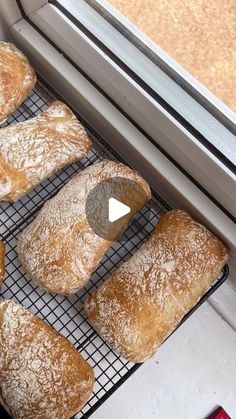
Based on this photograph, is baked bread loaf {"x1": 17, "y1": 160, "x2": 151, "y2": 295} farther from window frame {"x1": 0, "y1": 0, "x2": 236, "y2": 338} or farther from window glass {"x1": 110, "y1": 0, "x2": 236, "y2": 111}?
window glass {"x1": 110, "y1": 0, "x2": 236, "y2": 111}

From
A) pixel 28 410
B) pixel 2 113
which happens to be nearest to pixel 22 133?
pixel 2 113

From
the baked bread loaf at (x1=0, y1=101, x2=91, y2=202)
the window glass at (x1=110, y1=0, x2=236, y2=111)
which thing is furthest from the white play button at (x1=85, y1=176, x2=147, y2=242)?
the window glass at (x1=110, y1=0, x2=236, y2=111)

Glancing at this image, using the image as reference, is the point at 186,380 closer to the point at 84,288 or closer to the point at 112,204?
the point at 84,288

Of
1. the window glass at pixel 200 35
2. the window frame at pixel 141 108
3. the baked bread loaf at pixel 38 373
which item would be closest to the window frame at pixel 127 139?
the window frame at pixel 141 108

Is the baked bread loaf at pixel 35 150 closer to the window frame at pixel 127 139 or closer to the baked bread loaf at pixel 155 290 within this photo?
the window frame at pixel 127 139

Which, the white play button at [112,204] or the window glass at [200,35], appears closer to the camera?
the window glass at [200,35]

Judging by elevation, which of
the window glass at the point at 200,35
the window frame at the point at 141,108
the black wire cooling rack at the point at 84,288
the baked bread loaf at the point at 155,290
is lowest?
the black wire cooling rack at the point at 84,288
